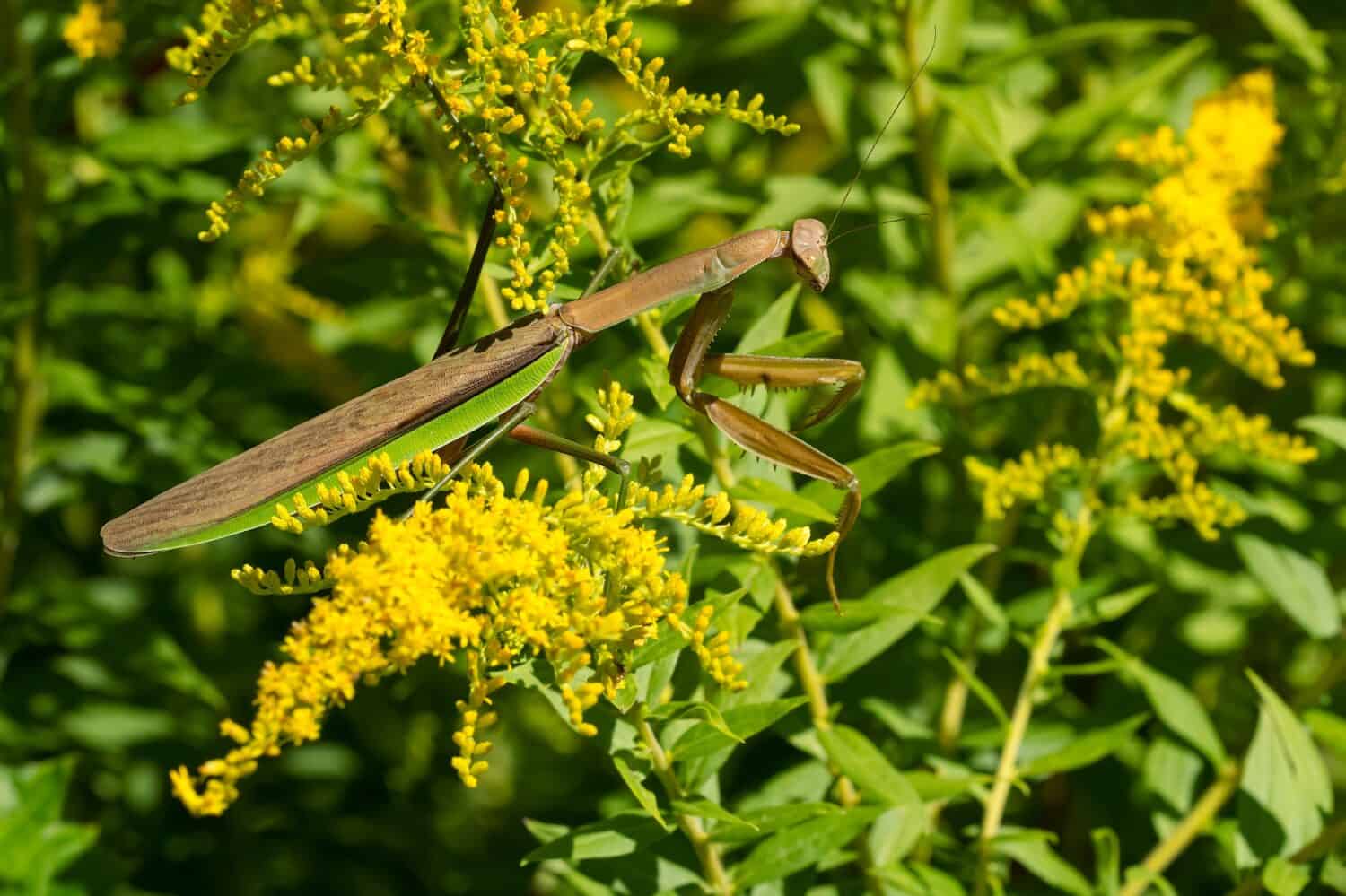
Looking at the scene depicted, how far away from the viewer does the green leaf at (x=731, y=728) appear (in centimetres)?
183

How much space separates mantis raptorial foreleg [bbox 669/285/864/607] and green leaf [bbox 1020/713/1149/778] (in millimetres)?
505

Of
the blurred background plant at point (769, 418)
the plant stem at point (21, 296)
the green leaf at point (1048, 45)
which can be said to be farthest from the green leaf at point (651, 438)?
the plant stem at point (21, 296)

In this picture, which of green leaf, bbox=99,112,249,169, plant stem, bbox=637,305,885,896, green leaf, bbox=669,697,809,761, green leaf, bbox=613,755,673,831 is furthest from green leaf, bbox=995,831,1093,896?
green leaf, bbox=99,112,249,169

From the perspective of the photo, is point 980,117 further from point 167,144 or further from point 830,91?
point 167,144

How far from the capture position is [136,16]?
2852 millimetres

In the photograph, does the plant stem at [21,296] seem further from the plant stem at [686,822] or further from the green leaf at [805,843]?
the green leaf at [805,843]

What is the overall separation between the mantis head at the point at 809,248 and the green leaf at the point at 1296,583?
1.03 m

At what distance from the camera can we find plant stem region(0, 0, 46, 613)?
292 cm

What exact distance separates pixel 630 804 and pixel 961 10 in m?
1.90

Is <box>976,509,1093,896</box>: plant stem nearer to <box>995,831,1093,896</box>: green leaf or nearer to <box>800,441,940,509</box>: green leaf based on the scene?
<box>995,831,1093,896</box>: green leaf

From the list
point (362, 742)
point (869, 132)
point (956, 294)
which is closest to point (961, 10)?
point (869, 132)

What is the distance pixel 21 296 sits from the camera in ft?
9.52

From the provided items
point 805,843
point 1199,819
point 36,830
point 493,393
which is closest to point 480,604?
point 805,843

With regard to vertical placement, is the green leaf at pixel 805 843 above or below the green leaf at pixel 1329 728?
above
